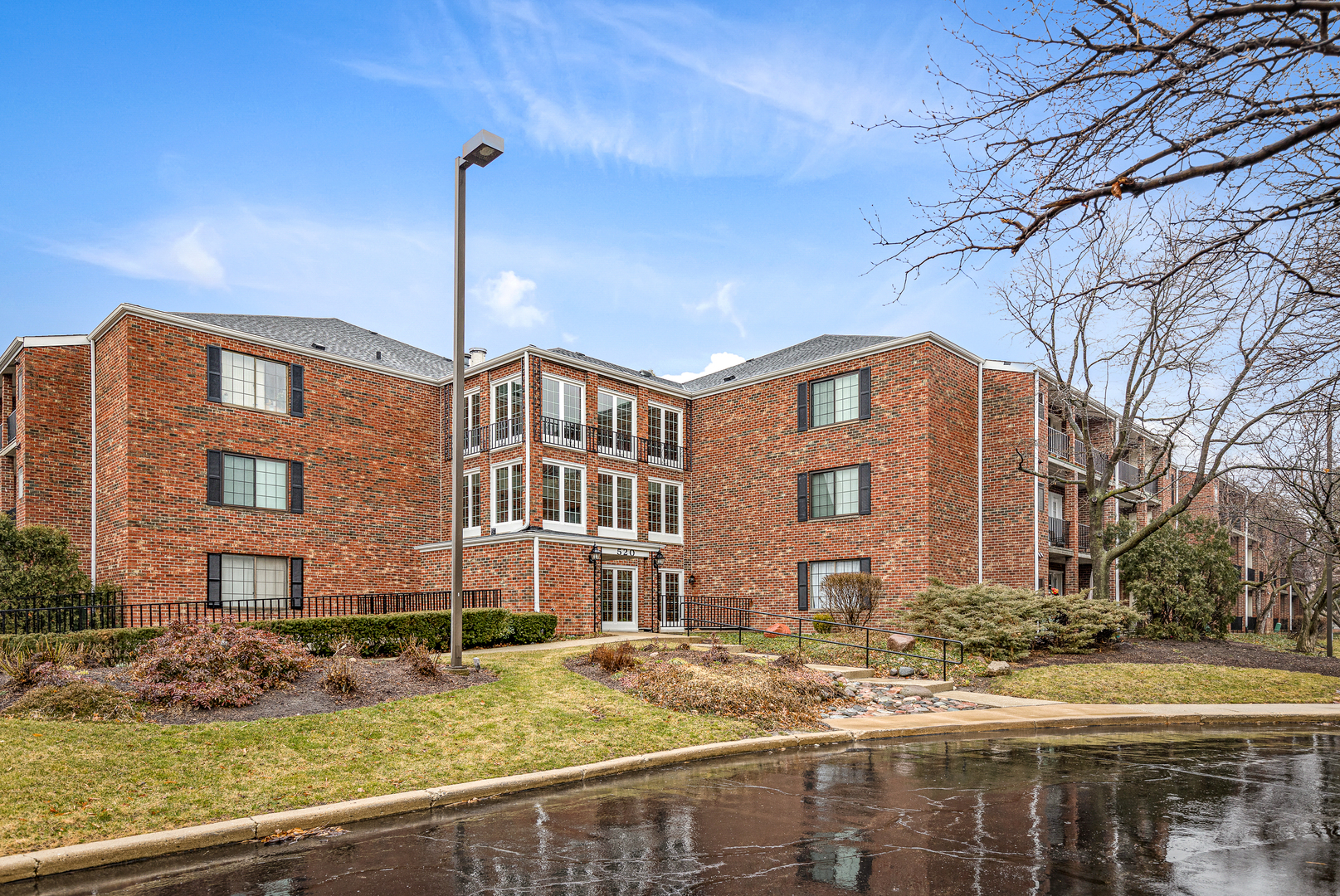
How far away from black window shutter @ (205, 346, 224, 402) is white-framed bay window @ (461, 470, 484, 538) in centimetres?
721

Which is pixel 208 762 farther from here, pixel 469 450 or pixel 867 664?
pixel 469 450

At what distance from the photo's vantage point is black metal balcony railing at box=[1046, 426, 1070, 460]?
95.6ft

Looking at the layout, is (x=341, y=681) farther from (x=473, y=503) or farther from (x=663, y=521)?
(x=663, y=521)

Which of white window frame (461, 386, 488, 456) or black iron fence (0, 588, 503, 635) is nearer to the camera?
black iron fence (0, 588, 503, 635)

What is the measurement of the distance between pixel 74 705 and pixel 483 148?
8.42m

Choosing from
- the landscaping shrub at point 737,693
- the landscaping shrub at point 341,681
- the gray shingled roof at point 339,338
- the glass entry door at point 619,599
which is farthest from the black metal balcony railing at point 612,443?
the landscaping shrub at point 341,681

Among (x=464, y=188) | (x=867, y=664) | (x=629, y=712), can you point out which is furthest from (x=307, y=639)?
(x=867, y=664)

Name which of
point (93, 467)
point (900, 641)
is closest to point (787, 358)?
point (900, 641)

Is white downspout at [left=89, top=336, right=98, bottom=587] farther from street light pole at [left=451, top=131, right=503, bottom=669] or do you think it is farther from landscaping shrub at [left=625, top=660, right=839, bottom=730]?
landscaping shrub at [left=625, top=660, right=839, bottom=730]

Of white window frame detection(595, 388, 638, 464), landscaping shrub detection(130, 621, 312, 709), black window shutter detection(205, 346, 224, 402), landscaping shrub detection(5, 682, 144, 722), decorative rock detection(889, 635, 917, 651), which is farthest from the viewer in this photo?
white window frame detection(595, 388, 638, 464)

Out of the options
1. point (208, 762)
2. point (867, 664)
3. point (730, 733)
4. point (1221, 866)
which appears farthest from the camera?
point (867, 664)

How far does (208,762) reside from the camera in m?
7.75

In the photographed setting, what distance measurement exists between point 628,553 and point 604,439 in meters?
3.72

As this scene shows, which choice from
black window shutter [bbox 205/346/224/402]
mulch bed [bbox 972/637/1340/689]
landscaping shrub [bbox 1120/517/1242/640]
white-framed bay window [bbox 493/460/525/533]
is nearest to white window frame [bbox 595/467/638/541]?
white-framed bay window [bbox 493/460/525/533]
